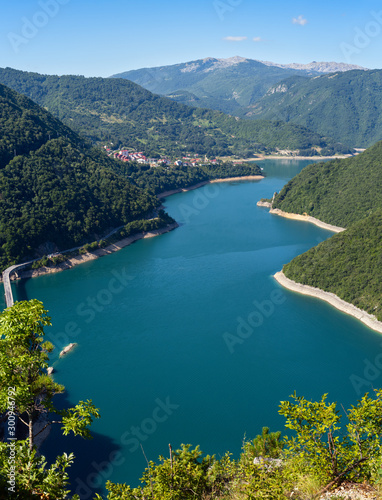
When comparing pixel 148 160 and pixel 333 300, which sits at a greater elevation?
pixel 148 160

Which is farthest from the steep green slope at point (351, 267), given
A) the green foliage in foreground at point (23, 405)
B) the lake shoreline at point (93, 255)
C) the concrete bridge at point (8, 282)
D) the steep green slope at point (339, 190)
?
the green foliage in foreground at point (23, 405)

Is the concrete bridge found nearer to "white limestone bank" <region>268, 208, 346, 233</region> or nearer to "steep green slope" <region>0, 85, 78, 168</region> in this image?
"steep green slope" <region>0, 85, 78, 168</region>

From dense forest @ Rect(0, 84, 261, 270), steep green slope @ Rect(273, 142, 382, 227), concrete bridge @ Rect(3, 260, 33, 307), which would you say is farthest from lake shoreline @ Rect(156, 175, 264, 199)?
concrete bridge @ Rect(3, 260, 33, 307)

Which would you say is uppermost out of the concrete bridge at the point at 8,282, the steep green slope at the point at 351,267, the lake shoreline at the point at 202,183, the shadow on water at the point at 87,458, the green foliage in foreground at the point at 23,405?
the lake shoreline at the point at 202,183

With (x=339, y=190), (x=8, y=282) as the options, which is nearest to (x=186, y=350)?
(x=8, y=282)

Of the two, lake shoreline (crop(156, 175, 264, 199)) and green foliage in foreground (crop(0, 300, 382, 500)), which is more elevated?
lake shoreline (crop(156, 175, 264, 199))

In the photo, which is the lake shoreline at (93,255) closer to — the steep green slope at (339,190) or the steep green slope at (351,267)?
the steep green slope at (351,267)

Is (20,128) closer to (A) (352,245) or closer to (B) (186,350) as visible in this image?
(B) (186,350)
